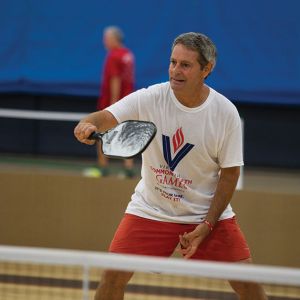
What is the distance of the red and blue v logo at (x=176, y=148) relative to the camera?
4.52m

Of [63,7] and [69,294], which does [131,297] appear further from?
[63,7]

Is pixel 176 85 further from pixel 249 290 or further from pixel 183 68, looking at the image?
pixel 249 290

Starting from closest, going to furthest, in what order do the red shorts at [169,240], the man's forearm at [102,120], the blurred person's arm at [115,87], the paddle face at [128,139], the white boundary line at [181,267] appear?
the white boundary line at [181,267], the paddle face at [128,139], the man's forearm at [102,120], the red shorts at [169,240], the blurred person's arm at [115,87]

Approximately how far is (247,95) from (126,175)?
253 centimetres

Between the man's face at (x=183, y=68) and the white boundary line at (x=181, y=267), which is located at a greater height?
the man's face at (x=183, y=68)

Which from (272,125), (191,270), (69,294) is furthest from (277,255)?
(191,270)

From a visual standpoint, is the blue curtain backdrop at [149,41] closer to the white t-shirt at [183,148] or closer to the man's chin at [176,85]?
the white t-shirt at [183,148]

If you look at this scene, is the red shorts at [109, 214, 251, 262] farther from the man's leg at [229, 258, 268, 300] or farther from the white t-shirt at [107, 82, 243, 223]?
the man's leg at [229, 258, 268, 300]

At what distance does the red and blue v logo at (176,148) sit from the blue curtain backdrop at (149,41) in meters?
6.01

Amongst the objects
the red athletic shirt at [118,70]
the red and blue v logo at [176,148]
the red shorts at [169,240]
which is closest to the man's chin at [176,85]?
the red and blue v logo at [176,148]

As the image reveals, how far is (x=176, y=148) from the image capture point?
454 centimetres

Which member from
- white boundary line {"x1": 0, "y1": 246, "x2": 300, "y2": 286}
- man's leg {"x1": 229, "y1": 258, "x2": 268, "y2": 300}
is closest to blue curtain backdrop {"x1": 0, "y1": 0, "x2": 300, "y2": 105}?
man's leg {"x1": 229, "y1": 258, "x2": 268, "y2": 300}

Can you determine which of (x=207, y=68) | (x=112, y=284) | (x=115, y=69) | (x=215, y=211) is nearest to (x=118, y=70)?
(x=115, y=69)

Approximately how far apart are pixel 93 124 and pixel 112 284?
0.84 metres
